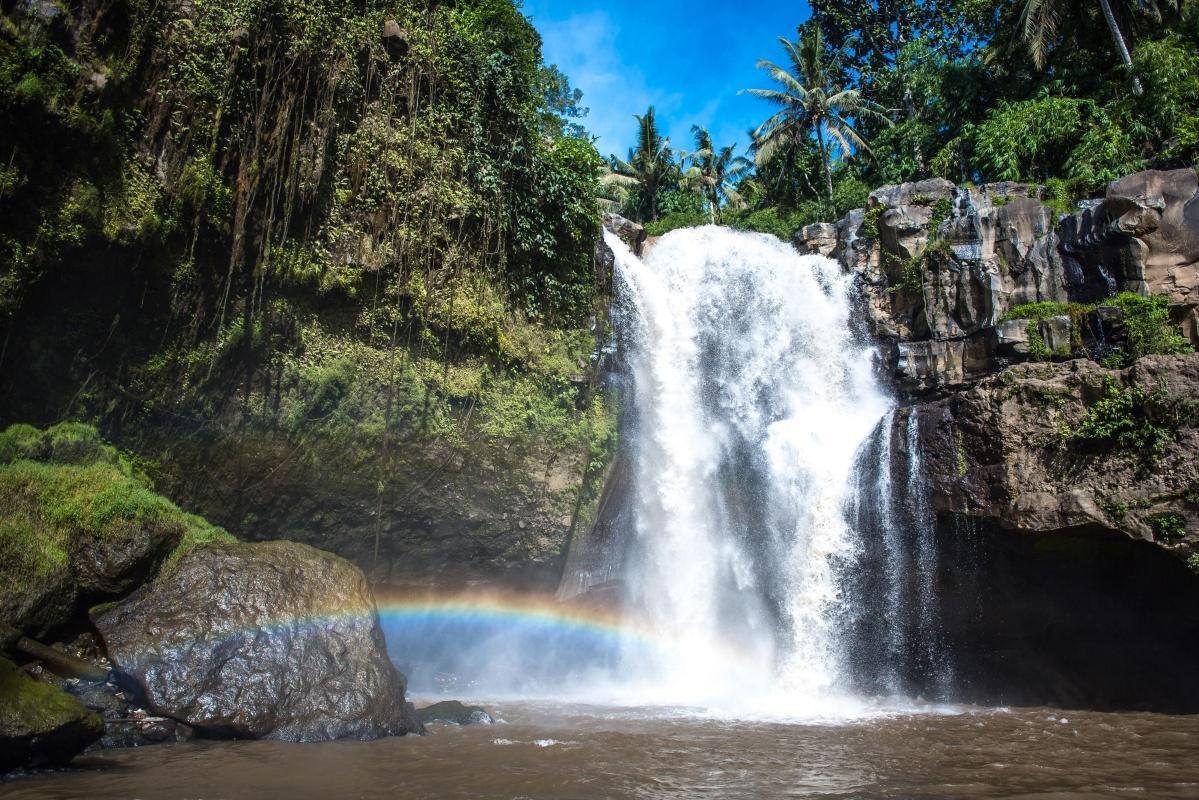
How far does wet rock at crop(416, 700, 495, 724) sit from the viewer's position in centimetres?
1037

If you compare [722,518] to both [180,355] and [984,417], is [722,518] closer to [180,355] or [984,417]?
[984,417]

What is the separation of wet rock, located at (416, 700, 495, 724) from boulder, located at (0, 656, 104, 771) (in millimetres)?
4127

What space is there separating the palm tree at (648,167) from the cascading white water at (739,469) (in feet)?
57.3

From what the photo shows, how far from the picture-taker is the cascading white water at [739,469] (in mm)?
14211

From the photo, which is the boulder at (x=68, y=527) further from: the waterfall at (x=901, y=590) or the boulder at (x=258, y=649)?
the waterfall at (x=901, y=590)

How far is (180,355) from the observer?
11.5 metres

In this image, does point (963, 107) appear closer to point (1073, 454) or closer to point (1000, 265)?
point (1000, 265)

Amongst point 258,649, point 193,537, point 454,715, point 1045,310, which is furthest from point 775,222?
point 258,649

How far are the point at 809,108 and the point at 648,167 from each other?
7.64m

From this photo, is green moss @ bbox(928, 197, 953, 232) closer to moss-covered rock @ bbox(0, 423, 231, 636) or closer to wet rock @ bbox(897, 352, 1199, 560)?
wet rock @ bbox(897, 352, 1199, 560)

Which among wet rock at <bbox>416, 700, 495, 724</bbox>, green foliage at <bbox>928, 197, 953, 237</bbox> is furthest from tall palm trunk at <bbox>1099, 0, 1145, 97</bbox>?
wet rock at <bbox>416, 700, 495, 724</bbox>

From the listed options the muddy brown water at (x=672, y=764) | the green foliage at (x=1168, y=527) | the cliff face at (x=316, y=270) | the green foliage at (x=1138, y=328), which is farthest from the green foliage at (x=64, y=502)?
the green foliage at (x=1138, y=328)

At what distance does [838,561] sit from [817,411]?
15.0 ft

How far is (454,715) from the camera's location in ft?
34.5
